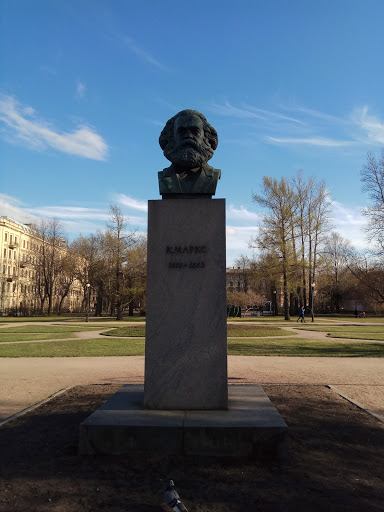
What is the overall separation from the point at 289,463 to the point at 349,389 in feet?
15.6

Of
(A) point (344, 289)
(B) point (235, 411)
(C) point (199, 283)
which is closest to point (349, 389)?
(B) point (235, 411)

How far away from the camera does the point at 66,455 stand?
13.9 feet

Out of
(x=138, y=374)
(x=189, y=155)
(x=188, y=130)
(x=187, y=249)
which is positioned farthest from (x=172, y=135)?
(x=138, y=374)

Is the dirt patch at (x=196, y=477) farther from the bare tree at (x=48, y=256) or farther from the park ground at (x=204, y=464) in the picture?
the bare tree at (x=48, y=256)

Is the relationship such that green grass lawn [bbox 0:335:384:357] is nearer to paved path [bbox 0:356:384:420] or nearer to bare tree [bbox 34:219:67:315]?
paved path [bbox 0:356:384:420]

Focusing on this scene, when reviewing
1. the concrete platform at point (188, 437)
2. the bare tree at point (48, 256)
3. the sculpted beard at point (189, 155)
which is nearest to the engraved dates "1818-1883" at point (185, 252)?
the sculpted beard at point (189, 155)

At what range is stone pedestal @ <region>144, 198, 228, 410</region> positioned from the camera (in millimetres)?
4805

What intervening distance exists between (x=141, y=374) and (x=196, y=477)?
628cm

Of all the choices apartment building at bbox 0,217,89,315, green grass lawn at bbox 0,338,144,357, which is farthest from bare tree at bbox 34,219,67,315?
green grass lawn at bbox 0,338,144,357

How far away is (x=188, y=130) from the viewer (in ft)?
17.5

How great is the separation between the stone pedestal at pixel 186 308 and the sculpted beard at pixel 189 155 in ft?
1.92

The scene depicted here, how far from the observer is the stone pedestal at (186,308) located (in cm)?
480

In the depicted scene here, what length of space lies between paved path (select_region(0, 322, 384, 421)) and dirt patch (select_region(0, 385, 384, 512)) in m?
1.74

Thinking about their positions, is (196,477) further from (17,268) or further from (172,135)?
(17,268)
